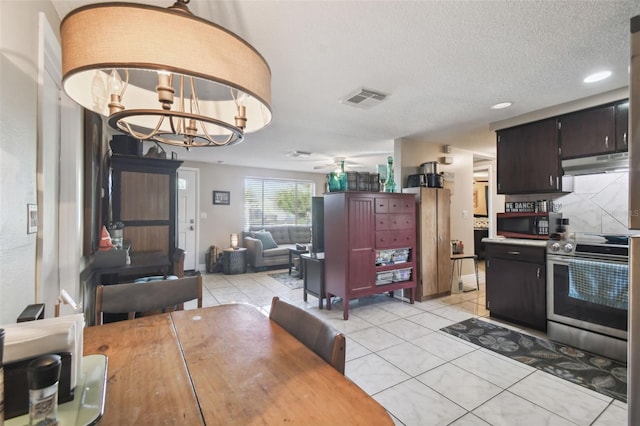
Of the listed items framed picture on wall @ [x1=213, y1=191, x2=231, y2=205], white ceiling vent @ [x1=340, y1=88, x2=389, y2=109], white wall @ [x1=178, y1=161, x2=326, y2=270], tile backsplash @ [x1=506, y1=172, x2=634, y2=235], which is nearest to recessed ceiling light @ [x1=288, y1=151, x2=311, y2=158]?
white wall @ [x1=178, y1=161, x2=326, y2=270]

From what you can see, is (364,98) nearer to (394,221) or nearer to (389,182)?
(389,182)

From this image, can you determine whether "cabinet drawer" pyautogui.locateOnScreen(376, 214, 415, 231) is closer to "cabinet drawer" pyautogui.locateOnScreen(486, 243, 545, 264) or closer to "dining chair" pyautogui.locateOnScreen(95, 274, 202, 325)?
"cabinet drawer" pyautogui.locateOnScreen(486, 243, 545, 264)

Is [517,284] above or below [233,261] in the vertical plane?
above

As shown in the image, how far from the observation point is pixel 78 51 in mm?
700

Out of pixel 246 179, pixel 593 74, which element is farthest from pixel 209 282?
pixel 593 74

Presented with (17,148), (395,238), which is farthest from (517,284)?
(17,148)

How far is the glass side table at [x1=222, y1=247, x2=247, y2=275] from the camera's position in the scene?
5809mm

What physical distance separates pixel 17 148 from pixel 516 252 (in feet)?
12.8

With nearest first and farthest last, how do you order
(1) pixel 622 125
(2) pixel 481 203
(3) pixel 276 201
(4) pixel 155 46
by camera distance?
(4) pixel 155 46 → (1) pixel 622 125 → (3) pixel 276 201 → (2) pixel 481 203

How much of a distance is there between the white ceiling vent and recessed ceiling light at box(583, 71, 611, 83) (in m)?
1.65

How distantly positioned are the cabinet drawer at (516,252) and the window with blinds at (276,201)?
4.94 m

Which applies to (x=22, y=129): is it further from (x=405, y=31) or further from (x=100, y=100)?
(x=405, y=31)

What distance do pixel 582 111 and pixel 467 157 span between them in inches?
87.7

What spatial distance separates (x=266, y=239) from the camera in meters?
6.30
